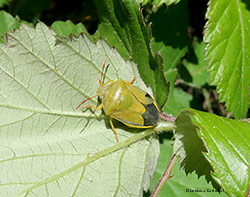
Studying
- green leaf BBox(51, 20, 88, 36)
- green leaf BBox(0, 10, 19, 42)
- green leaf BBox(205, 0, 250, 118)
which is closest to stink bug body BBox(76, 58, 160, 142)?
green leaf BBox(51, 20, 88, 36)

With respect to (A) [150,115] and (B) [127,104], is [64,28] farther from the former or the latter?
(A) [150,115]

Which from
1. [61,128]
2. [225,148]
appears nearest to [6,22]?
[61,128]

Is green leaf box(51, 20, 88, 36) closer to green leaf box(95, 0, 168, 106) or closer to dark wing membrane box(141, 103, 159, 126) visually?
green leaf box(95, 0, 168, 106)

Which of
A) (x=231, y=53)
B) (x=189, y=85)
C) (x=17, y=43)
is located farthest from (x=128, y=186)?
(x=189, y=85)

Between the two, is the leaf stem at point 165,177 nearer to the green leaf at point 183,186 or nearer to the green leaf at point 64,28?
the green leaf at point 183,186

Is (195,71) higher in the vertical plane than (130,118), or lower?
lower

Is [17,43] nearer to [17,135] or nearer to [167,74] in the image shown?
[17,135]
